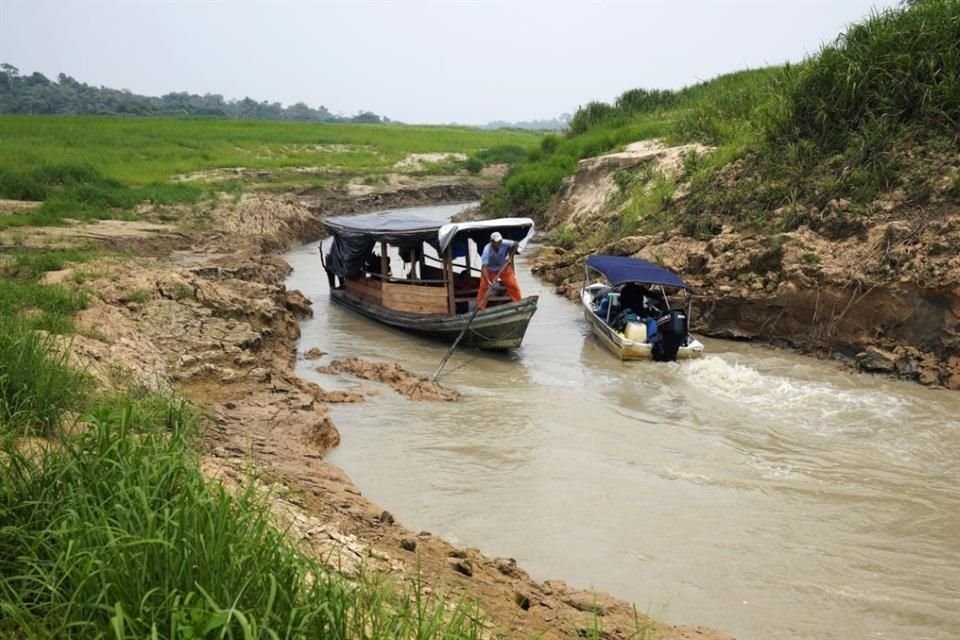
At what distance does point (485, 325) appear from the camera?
12211 millimetres

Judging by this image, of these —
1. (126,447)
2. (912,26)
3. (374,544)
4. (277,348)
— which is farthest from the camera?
(912,26)

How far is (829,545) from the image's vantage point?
20.9 feet

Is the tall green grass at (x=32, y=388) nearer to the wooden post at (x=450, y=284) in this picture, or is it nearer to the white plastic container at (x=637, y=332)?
the wooden post at (x=450, y=284)

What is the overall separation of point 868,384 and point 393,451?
710cm

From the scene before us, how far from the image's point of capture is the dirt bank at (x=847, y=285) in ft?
35.8

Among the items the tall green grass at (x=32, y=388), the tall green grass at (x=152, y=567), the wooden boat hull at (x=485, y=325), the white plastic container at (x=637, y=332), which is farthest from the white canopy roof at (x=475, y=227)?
the tall green grass at (x=152, y=567)

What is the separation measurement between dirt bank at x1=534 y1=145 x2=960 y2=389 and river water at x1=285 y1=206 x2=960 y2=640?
60 centimetres

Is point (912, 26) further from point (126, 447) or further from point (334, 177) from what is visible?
point (334, 177)

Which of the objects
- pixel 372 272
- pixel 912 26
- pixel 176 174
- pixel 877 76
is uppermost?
pixel 912 26

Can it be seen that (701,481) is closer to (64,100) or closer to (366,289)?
(366,289)

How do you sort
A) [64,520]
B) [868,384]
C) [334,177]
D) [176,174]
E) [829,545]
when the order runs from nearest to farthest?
[64,520] → [829,545] → [868,384] → [176,174] → [334,177]

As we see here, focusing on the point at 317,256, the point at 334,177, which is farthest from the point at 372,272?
the point at 334,177

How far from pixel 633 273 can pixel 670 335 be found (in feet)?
4.88

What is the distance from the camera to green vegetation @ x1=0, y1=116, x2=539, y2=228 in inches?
760
